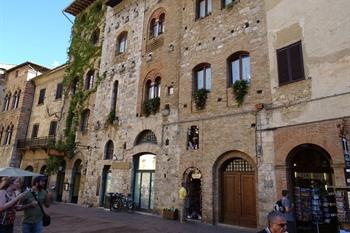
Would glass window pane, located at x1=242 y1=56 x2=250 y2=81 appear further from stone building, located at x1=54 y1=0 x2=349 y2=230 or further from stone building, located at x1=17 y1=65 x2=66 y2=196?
stone building, located at x1=17 y1=65 x2=66 y2=196

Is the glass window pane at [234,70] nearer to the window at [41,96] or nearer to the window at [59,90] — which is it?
the window at [59,90]

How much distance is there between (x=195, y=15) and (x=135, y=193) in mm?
9856

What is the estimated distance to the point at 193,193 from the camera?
12.3 metres

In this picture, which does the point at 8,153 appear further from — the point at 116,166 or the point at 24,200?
the point at 24,200

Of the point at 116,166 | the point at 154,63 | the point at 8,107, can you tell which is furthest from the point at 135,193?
the point at 8,107

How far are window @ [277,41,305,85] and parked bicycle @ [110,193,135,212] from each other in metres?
9.38

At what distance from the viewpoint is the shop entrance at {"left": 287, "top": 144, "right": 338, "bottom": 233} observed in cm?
862

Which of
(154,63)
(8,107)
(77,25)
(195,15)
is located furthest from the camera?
(8,107)

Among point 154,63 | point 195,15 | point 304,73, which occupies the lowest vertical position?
point 304,73

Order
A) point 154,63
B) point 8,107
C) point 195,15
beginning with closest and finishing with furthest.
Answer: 1. point 195,15
2. point 154,63
3. point 8,107

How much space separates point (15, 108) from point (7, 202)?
2452 centimetres

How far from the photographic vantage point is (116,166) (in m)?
15.9

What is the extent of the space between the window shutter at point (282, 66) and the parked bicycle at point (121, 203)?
9397 millimetres

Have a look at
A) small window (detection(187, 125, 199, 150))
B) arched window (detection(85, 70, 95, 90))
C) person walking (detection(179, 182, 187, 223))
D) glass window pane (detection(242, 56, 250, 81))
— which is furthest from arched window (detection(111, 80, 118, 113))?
glass window pane (detection(242, 56, 250, 81))
